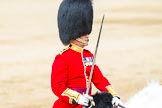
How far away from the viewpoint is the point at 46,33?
1399cm

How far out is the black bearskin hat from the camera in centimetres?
317

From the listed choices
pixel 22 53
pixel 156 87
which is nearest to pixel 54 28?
pixel 22 53

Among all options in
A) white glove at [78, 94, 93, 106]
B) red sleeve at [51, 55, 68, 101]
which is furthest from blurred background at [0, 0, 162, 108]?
white glove at [78, 94, 93, 106]

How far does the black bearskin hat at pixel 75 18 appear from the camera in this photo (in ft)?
10.4

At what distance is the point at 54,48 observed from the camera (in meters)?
11.5

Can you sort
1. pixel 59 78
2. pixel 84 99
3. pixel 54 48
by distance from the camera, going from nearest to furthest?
pixel 84 99
pixel 59 78
pixel 54 48

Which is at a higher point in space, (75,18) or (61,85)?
(75,18)

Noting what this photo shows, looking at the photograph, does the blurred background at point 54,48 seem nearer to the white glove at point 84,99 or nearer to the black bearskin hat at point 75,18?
the black bearskin hat at point 75,18

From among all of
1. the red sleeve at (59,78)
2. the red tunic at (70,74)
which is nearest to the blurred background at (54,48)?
the red tunic at (70,74)

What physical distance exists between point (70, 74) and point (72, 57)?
0.32 feet

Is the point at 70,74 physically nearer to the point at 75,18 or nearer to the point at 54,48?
the point at 75,18

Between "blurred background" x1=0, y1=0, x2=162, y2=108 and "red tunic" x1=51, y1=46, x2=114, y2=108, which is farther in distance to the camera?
"blurred background" x1=0, y1=0, x2=162, y2=108

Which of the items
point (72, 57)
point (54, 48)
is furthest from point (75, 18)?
point (54, 48)

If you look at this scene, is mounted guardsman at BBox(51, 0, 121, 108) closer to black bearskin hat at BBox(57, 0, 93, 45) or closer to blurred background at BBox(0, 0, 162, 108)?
black bearskin hat at BBox(57, 0, 93, 45)
